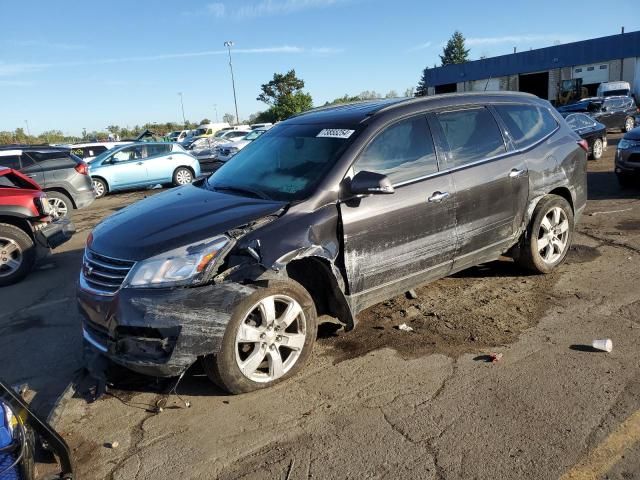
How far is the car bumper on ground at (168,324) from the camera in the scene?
317 centimetres

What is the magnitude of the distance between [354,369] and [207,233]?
1.43m

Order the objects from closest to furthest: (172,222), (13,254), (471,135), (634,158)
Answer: (172,222), (471,135), (13,254), (634,158)

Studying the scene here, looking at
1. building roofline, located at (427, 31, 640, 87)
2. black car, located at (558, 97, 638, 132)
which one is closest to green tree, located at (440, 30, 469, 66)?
building roofline, located at (427, 31, 640, 87)

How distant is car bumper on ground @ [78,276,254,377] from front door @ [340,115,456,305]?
97cm

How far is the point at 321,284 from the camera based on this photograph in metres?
3.91

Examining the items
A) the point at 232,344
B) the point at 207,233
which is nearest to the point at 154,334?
the point at 232,344

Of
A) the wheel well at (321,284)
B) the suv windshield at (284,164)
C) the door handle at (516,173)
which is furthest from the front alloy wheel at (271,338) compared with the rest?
the door handle at (516,173)

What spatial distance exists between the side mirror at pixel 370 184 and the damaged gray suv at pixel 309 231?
13 millimetres

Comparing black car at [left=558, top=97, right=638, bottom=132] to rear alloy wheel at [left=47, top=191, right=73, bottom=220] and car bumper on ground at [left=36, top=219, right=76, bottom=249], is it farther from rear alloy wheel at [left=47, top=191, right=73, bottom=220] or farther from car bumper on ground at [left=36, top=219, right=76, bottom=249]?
car bumper on ground at [left=36, top=219, right=76, bottom=249]

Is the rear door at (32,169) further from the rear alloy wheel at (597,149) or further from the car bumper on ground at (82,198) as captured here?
the rear alloy wheel at (597,149)

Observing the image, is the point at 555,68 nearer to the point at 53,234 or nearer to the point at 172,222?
the point at 53,234

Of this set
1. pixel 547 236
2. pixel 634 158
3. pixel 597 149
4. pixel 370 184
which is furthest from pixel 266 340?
pixel 597 149

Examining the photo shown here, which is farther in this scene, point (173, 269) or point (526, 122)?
point (526, 122)

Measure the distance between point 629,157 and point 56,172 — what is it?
11031 mm
